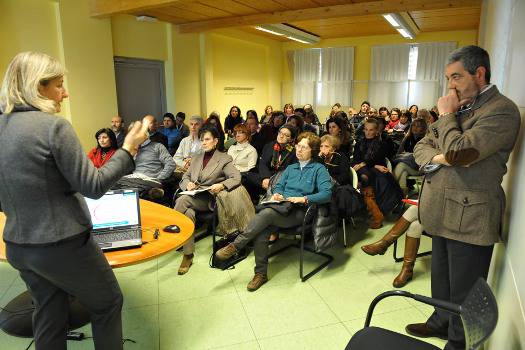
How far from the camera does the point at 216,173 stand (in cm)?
343

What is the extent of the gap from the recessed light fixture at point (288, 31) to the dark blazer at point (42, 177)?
A: 22.7ft

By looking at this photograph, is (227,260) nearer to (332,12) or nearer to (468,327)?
(468,327)

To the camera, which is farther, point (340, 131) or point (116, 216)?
point (340, 131)

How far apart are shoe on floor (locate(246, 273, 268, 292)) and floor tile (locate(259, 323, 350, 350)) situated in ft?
1.85

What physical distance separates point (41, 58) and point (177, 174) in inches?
118

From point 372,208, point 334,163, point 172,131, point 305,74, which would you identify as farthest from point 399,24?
point 334,163

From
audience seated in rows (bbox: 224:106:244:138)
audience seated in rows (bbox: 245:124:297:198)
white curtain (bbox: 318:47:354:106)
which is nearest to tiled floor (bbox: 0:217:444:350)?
audience seated in rows (bbox: 245:124:297:198)

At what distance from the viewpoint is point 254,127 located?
555 centimetres

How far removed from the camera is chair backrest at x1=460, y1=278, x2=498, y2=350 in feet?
3.34

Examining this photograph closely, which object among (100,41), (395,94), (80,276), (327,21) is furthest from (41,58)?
(395,94)

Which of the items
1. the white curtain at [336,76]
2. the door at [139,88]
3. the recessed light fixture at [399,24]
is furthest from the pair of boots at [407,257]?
the white curtain at [336,76]

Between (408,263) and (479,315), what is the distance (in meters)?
1.73

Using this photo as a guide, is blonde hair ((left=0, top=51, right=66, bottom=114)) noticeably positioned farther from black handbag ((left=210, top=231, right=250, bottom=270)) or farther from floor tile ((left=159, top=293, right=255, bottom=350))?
black handbag ((left=210, top=231, right=250, bottom=270))

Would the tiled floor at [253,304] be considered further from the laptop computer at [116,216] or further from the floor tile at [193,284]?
the laptop computer at [116,216]
